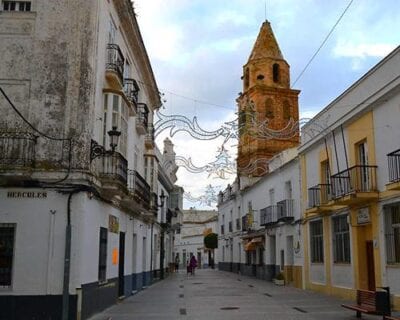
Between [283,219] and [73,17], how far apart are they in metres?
15.7

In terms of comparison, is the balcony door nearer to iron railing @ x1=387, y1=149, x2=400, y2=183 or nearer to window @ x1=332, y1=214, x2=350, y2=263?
iron railing @ x1=387, y1=149, x2=400, y2=183

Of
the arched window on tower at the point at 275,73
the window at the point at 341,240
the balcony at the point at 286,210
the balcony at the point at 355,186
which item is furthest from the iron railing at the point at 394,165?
the arched window on tower at the point at 275,73

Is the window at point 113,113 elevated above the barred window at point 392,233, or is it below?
above

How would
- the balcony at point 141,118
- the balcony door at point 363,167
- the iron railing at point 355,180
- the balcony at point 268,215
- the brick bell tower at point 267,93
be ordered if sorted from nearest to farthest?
the iron railing at point 355,180 < the balcony door at point 363,167 < the balcony at point 141,118 < the balcony at point 268,215 < the brick bell tower at point 267,93

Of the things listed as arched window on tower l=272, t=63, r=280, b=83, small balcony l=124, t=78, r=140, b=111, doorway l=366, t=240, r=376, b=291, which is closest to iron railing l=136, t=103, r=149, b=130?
small balcony l=124, t=78, r=140, b=111

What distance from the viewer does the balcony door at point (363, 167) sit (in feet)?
52.4

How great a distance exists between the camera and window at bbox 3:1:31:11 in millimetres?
12422

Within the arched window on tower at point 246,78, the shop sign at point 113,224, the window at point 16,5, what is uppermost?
the arched window on tower at point 246,78

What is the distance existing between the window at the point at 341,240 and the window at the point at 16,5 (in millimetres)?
12208

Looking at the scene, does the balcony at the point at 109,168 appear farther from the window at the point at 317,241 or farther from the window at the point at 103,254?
the window at the point at 317,241

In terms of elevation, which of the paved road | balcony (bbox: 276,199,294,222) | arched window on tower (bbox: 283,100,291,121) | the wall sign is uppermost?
arched window on tower (bbox: 283,100,291,121)

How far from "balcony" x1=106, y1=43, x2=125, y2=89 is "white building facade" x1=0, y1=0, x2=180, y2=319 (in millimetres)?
29

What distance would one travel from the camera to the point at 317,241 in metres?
21.1

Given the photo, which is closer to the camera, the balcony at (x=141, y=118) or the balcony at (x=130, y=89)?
the balcony at (x=130, y=89)
